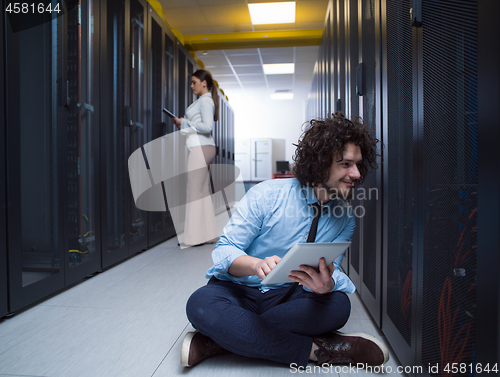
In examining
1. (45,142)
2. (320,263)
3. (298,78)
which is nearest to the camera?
(320,263)

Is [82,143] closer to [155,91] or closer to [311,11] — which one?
[155,91]

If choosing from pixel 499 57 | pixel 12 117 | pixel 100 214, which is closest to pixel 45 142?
pixel 12 117

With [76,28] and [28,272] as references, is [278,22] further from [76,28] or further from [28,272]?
[28,272]

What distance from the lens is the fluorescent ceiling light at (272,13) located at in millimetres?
4277

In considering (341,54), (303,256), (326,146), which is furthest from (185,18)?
(303,256)

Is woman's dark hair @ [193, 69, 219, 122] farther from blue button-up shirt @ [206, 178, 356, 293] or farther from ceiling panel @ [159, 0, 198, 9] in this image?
blue button-up shirt @ [206, 178, 356, 293]

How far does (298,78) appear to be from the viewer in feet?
24.8

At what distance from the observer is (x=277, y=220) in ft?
3.78

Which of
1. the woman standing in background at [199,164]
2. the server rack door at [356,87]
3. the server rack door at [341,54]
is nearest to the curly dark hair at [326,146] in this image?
the server rack door at [356,87]

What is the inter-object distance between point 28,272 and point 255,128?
875 centimetres

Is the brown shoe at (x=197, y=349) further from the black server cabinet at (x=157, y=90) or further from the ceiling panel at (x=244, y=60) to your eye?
the ceiling panel at (x=244, y=60)

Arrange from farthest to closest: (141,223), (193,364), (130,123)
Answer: (141,223)
(130,123)
(193,364)

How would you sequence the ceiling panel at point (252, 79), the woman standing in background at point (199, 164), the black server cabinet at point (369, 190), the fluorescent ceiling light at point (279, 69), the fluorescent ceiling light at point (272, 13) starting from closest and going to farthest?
the black server cabinet at point (369, 190)
the woman standing in background at point (199, 164)
the fluorescent ceiling light at point (272, 13)
the fluorescent ceiling light at point (279, 69)
the ceiling panel at point (252, 79)

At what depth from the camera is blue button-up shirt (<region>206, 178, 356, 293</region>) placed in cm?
112
